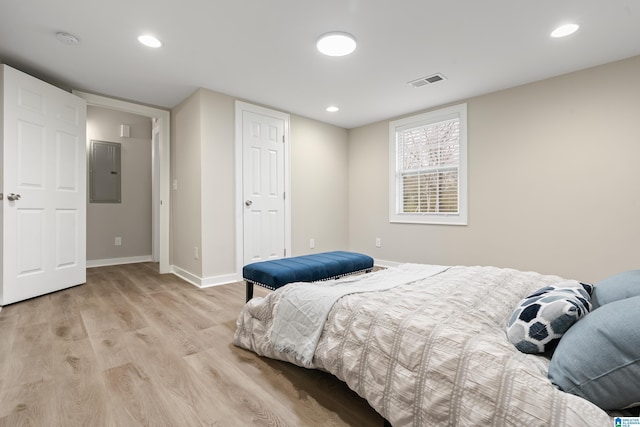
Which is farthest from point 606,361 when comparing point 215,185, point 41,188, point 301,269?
point 41,188

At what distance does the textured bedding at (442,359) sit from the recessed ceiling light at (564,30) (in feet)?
6.89

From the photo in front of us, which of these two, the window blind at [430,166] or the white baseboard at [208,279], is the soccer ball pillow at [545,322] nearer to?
the window blind at [430,166]

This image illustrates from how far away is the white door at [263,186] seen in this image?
3.92 meters

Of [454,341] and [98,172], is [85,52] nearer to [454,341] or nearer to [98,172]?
[98,172]

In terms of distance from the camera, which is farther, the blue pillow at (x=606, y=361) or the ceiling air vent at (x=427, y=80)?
the ceiling air vent at (x=427, y=80)

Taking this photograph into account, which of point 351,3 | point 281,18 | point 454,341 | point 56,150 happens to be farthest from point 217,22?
point 454,341

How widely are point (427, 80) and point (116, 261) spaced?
5456mm

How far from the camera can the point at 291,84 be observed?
3.41 m

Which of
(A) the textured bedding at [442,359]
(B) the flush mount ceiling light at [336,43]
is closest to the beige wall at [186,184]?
(B) the flush mount ceiling light at [336,43]

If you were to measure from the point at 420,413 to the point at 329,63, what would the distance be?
2.88 m

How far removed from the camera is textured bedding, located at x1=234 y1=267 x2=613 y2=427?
0.83 metres

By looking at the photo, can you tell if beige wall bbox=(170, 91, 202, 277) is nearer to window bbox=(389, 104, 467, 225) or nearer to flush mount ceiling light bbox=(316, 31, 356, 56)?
flush mount ceiling light bbox=(316, 31, 356, 56)

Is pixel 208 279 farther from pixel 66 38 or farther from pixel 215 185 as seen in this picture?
pixel 66 38

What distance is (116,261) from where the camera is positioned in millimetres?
4984
